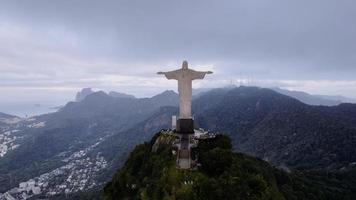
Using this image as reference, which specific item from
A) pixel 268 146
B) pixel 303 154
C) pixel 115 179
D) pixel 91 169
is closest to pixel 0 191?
pixel 91 169

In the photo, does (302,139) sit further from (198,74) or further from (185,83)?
(185,83)

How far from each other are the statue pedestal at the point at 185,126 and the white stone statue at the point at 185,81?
431 mm

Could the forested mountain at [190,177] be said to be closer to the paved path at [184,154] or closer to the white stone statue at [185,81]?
the paved path at [184,154]

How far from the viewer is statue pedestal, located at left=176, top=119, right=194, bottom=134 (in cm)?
3177

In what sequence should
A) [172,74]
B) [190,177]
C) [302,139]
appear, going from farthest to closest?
1. [302,139]
2. [172,74]
3. [190,177]

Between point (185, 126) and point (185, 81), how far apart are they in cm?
357

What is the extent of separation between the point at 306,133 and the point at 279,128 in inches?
868

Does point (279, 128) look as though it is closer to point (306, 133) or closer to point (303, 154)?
point (306, 133)

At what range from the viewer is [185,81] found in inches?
1252

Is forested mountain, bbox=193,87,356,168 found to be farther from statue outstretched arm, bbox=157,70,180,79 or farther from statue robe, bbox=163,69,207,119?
statue outstretched arm, bbox=157,70,180,79

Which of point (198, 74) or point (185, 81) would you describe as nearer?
point (185, 81)

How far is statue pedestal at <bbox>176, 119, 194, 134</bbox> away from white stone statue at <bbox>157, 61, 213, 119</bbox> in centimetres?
43

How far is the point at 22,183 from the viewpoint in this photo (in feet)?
530

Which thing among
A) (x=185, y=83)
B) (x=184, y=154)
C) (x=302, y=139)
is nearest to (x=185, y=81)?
(x=185, y=83)
